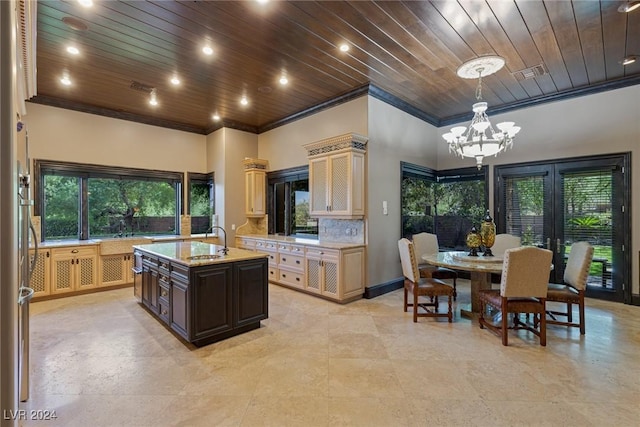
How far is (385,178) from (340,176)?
890 millimetres

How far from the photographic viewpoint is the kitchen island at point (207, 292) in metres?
3.02

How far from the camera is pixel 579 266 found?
3.45 m

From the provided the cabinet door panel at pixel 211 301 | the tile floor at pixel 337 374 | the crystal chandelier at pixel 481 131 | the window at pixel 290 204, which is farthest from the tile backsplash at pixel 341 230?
the cabinet door panel at pixel 211 301

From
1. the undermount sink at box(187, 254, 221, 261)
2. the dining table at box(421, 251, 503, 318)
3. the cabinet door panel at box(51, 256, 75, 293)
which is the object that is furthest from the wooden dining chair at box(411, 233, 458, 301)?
the cabinet door panel at box(51, 256, 75, 293)

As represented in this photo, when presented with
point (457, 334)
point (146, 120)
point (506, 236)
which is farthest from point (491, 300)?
point (146, 120)

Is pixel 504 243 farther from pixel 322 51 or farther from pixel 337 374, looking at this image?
pixel 322 51

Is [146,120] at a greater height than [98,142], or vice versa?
[146,120]

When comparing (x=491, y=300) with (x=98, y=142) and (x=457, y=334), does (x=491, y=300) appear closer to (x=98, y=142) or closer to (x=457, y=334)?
(x=457, y=334)

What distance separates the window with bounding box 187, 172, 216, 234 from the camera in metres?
6.90

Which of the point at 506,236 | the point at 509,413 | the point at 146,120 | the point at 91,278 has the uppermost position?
the point at 146,120

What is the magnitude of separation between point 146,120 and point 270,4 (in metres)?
4.56

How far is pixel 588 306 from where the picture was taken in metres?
4.35

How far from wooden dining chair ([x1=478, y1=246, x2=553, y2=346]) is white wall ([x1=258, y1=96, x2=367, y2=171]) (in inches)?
110

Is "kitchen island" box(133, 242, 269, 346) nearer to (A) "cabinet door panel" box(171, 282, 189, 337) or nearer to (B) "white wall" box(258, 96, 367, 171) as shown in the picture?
(A) "cabinet door panel" box(171, 282, 189, 337)
